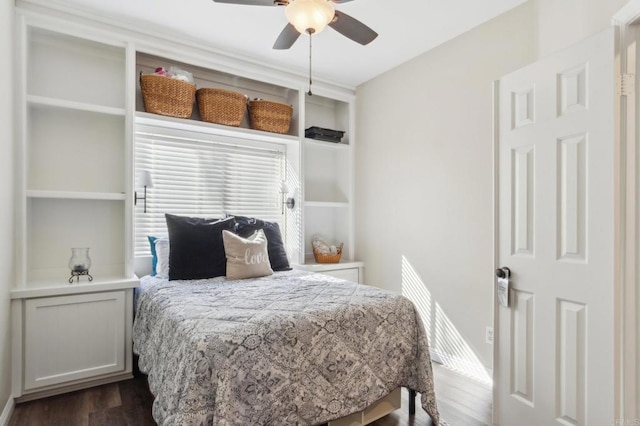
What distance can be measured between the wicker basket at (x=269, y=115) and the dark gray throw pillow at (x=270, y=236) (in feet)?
3.13

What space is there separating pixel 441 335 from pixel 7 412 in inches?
117

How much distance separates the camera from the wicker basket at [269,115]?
330cm

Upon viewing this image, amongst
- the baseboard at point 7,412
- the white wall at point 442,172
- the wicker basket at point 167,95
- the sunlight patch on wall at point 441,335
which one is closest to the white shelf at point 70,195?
the wicker basket at point 167,95

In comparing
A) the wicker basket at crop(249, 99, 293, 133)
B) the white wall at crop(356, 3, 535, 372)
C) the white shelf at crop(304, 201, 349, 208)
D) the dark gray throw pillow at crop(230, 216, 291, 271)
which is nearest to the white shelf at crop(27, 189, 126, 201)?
the dark gray throw pillow at crop(230, 216, 291, 271)

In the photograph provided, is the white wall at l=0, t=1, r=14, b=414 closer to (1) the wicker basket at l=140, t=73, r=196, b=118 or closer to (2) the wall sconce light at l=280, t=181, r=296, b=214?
(1) the wicker basket at l=140, t=73, r=196, b=118

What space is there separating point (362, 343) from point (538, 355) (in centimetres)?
91

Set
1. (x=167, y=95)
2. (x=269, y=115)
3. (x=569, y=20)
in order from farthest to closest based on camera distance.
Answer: (x=269, y=115), (x=167, y=95), (x=569, y=20)

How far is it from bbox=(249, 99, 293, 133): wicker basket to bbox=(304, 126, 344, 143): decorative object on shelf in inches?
11.6

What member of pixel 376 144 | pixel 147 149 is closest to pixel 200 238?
pixel 147 149

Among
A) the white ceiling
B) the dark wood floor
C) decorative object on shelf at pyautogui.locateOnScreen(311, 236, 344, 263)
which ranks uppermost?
the white ceiling

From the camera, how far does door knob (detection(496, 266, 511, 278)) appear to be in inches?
77.9

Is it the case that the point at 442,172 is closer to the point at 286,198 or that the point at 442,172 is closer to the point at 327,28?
the point at 327,28

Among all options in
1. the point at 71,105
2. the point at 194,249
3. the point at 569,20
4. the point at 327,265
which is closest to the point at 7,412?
the point at 194,249

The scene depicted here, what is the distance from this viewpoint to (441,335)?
2.93 metres
